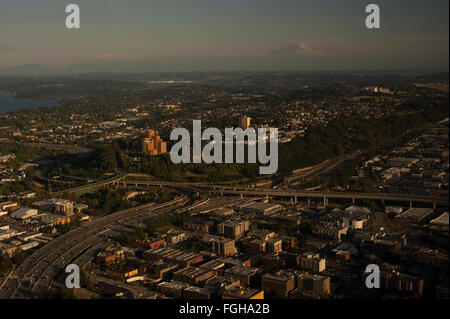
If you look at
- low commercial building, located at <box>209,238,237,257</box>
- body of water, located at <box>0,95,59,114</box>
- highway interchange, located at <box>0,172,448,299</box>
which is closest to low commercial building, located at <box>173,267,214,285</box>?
low commercial building, located at <box>209,238,237,257</box>

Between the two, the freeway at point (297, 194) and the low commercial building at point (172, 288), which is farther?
the freeway at point (297, 194)

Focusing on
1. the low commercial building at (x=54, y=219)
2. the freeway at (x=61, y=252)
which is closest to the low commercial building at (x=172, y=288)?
the freeway at (x=61, y=252)

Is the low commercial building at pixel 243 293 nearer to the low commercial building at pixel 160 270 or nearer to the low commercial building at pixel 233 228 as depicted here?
the low commercial building at pixel 160 270

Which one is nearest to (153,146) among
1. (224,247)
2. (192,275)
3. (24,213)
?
(24,213)

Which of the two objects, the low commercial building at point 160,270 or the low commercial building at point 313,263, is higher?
the low commercial building at point 313,263

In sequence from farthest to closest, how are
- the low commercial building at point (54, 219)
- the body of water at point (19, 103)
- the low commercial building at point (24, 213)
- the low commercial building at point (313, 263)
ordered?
the body of water at point (19, 103) → the low commercial building at point (24, 213) → the low commercial building at point (54, 219) → the low commercial building at point (313, 263)

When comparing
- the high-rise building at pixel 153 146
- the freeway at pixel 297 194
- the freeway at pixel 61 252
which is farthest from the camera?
the high-rise building at pixel 153 146

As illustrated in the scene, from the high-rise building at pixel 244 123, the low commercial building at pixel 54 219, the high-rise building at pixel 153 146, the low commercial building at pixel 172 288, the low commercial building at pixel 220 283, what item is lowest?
the low commercial building at pixel 172 288
